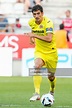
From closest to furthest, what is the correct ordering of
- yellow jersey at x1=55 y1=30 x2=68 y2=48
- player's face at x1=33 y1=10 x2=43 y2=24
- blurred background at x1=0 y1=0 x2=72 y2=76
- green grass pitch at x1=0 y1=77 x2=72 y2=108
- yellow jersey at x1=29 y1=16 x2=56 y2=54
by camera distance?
green grass pitch at x1=0 y1=77 x2=72 y2=108 → player's face at x1=33 y1=10 x2=43 y2=24 → yellow jersey at x1=29 y1=16 x2=56 y2=54 → blurred background at x1=0 y1=0 x2=72 y2=76 → yellow jersey at x1=55 y1=30 x2=68 y2=48

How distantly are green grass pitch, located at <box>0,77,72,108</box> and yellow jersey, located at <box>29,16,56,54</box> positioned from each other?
110 centimetres

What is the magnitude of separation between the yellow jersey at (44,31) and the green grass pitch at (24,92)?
1105mm

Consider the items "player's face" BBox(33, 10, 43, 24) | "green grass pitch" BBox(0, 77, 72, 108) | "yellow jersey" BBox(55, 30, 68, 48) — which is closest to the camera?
"green grass pitch" BBox(0, 77, 72, 108)

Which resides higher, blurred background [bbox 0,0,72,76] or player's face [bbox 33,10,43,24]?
player's face [bbox 33,10,43,24]

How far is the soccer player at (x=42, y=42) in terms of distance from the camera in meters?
9.75

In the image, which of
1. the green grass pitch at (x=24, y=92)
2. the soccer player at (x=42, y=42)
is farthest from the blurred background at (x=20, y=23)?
the soccer player at (x=42, y=42)

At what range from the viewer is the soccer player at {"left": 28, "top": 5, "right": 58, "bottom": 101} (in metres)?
9.75

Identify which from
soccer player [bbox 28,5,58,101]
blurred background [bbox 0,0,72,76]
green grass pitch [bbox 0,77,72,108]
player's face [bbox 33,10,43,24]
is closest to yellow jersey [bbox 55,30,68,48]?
blurred background [bbox 0,0,72,76]

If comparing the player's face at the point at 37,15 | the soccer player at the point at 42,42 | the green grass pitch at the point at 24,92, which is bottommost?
the green grass pitch at the point at 24,92

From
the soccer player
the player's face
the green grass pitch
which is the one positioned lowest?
the green grass pitch

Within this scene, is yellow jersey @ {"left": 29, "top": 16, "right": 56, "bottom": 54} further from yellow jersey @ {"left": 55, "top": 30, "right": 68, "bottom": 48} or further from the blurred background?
yellow jersey @ {"left": 55, "top": 30, "right": 68, "bottom": 48}

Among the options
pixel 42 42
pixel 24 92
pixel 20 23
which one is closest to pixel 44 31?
pixel 42 42

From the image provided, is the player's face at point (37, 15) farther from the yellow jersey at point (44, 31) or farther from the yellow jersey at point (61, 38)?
the yellow jersey at point (61, 38)

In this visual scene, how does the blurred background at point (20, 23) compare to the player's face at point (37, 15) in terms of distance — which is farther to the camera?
the blurred background at point (20, 23)
